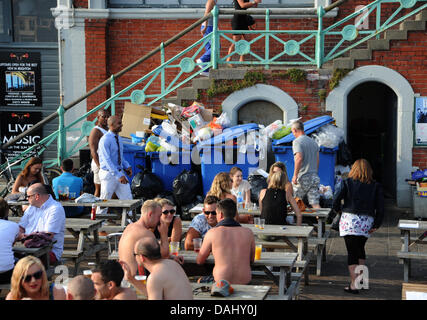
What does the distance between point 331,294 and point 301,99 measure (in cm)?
604

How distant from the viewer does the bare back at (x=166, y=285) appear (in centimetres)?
541

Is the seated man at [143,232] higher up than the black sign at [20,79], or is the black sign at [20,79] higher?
the black sign at [20,79]

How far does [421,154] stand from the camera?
13.5 metres

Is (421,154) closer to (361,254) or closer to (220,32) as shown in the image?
(220,32)

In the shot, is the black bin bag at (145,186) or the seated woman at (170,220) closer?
the seated woman at (170,220)

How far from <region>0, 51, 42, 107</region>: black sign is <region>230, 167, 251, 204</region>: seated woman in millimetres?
7990

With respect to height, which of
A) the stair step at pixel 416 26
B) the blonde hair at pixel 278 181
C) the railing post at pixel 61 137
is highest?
the stair step at pixel 416 26

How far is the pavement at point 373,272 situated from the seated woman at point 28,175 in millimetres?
4417

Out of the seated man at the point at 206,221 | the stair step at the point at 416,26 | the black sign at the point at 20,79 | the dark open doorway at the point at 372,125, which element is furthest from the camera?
the dark open doorway at the point at 372,125

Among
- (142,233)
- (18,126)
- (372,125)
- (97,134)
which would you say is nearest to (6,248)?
(142,233)

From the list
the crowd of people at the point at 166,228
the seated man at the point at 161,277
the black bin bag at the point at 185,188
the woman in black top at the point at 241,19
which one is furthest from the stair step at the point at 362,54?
the seated man at the point at 161,277

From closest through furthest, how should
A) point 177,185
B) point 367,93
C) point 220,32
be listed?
1. point 177,185
2. point 220,32
3. point 367,93

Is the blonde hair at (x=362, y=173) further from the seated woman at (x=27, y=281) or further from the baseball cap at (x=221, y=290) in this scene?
the seated woman at (x=27, y=281)
